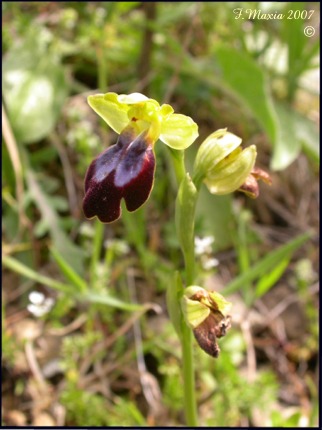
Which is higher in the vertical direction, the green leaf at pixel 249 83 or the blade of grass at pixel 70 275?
the green leaf at pixel 249 83

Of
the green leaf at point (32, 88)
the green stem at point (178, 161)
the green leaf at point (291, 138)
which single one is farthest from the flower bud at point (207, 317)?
the green leaf at point (32, 88)

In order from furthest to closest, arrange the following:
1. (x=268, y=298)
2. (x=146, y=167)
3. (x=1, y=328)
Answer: (x=268, y=298) < (x=1, y=328) < (x=146, y=167)

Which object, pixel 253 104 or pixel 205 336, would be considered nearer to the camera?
pixel 205 336

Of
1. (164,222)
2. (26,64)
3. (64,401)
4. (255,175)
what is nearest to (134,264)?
(164,222)

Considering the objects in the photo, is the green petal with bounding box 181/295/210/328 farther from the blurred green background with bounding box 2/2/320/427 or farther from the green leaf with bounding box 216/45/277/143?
the green leaf with bounding box 216/45/277/143

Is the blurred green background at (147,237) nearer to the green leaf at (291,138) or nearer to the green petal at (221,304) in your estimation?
the green leaf at (291,138)

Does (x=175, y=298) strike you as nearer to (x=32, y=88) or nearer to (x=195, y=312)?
(x=195, y=312)

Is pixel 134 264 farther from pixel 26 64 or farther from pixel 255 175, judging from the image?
pixel 255 175

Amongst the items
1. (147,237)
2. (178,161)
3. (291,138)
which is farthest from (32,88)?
(178,161)
